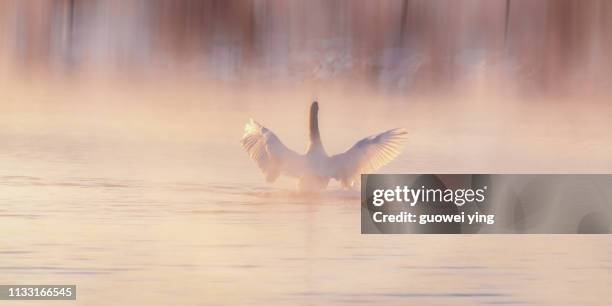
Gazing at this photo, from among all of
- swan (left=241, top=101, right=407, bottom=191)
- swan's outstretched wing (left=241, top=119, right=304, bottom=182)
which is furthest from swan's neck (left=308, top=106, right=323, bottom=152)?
swan's outstretched wing (left=241, top=119, right=304, bottom=182)

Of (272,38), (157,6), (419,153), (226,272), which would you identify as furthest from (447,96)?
(226,272)

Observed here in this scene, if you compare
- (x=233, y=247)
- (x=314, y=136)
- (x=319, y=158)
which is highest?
(x=314, y=136)

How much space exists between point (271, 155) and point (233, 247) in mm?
1703

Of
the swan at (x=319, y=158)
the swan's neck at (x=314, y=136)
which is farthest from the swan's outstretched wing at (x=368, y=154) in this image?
the swan's neck at (x=314, y=136)

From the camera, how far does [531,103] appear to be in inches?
830

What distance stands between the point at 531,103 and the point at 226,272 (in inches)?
555

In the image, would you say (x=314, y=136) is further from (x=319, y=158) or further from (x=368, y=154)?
(x=368, y=154)

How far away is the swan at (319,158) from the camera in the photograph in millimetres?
9867

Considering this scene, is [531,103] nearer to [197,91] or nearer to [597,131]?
[597,131]

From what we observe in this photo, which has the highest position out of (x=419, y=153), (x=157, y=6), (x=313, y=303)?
(x=157, y=6)

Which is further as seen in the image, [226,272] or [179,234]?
[179,234]

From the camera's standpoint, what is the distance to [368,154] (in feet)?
32.4

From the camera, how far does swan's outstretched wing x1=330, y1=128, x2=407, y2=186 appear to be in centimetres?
984

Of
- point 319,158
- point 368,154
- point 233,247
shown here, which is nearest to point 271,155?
point 319,158
